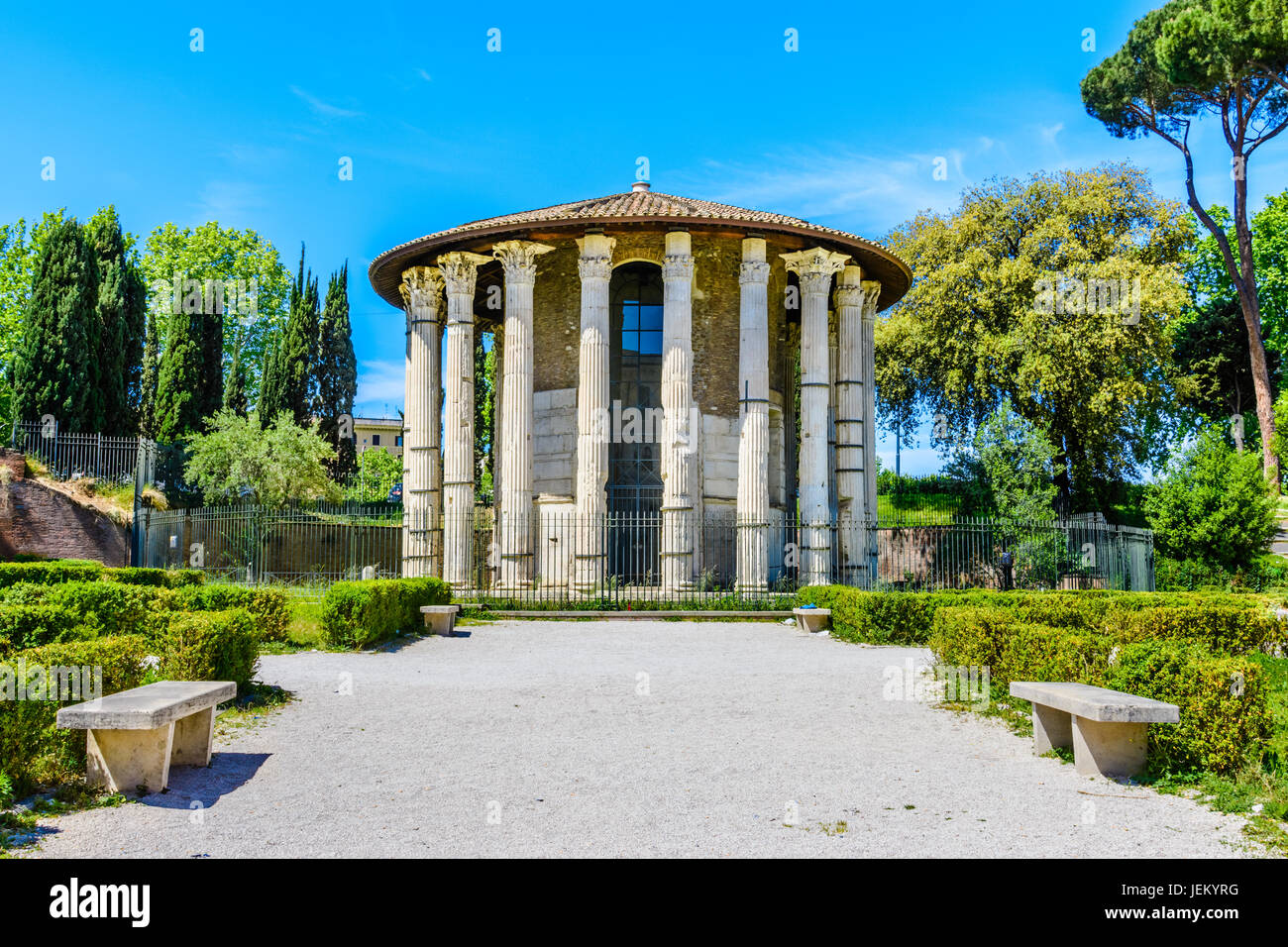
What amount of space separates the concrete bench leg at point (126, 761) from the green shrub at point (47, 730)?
188 millimetres

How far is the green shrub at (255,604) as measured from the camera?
13.2m

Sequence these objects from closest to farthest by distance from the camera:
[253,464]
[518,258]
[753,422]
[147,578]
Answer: [147,578], [753,422], [518,258], [253,464]

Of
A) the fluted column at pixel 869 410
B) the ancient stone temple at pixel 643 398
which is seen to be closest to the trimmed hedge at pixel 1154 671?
the ancient stone temple at pixel 643 398

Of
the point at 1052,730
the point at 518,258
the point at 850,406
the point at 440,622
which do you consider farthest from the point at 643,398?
the point at 1052,730

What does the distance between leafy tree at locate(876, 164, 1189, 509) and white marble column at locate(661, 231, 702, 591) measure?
38.7 ft

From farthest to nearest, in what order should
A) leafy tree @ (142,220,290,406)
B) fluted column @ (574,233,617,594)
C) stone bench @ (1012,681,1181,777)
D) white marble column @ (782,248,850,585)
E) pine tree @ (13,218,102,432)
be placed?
leafy tree @ (142,220,290,406), pine tree @ (13,218,102,432), white marble column @ (782,248,850,585), fluted column @ (574,233,617,594), stone bench @ (1012,681,1181,777)

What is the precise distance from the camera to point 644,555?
80.3 ft

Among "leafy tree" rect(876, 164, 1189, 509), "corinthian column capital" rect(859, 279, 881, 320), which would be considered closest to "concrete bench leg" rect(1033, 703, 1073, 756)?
"corinthian column capital" rect(859, 279, 881, 320)

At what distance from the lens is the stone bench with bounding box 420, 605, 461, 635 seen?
16922mm

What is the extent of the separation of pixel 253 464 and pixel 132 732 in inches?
1022

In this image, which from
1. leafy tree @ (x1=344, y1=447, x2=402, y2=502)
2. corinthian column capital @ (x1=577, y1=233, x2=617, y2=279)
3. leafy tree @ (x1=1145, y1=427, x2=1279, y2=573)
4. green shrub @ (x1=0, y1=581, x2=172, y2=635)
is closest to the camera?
green shrub @ (x1=0, y1=581, x2=172, y2=635)

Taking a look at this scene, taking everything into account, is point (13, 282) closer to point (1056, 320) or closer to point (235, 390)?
point (235, 390)

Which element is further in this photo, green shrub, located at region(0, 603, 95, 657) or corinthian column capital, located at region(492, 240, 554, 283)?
corinthian column capital, located at region(492, 240, 554, 283)

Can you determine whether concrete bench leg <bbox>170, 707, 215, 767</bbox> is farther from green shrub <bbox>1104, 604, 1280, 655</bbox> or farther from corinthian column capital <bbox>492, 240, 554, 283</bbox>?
corinthian column capital <bbox>492, 240, 554, 283</bbox>
